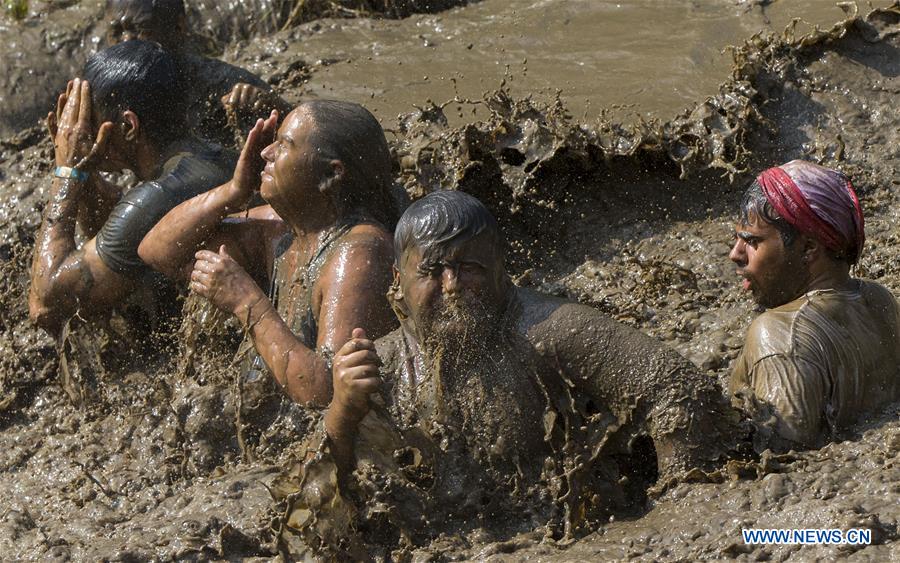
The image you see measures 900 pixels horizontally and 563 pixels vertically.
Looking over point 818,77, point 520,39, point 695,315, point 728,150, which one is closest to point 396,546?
point 695,315

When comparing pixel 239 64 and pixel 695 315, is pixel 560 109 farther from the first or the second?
pixel 239 64

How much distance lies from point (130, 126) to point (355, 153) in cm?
151

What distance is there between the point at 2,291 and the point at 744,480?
468cm

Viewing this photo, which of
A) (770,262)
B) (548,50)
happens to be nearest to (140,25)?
(548,50)

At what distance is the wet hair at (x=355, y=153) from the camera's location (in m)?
5.93

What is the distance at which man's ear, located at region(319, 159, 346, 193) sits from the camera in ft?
A: 19.4

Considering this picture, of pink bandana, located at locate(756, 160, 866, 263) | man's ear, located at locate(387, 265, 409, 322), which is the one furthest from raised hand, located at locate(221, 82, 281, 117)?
pink bandana, located at locate(756, 160, 866, 263)

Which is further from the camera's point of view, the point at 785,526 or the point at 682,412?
the point at 682,412

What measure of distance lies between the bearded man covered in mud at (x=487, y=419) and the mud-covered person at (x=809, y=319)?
18 cm

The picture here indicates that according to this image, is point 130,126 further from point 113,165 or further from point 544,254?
point 544,254

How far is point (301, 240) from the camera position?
606 cm

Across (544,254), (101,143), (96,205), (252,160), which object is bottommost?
(544,254)

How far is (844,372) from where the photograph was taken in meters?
4.84

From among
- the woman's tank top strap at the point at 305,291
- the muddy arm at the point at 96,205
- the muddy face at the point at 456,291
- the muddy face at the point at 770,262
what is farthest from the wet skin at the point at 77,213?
the muddy face at the point at 770,262
